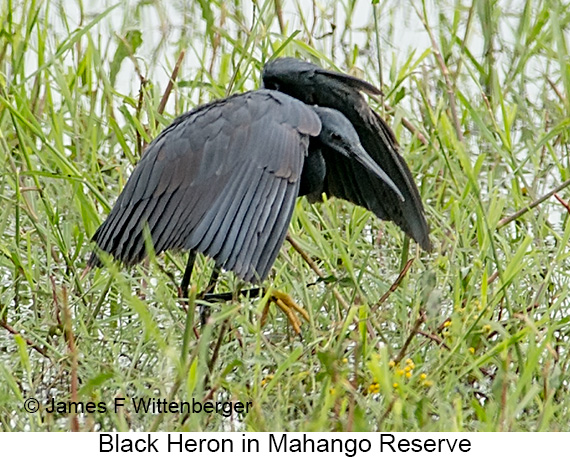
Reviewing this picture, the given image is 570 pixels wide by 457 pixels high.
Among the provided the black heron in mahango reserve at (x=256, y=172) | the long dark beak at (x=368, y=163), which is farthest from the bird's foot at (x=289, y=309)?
the long dark beak at (x=368, y=163)

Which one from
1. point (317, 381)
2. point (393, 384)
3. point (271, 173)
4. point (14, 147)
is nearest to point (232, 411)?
point (317, 381)

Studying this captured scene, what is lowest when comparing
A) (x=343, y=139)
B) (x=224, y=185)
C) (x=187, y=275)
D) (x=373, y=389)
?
(x=373, y=389)

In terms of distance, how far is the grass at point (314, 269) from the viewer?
2.68 meters

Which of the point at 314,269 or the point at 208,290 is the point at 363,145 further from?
the point at 208,290

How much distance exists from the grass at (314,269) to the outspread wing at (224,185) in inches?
5.6

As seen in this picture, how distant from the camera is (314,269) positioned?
353 cm

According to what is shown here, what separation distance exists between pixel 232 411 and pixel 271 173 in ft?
2.08

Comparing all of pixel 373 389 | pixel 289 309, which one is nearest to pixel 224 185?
pixel 289 309

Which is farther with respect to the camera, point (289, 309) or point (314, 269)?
point (314, 269)

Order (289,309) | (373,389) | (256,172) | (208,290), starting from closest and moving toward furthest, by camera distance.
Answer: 1. (373,389)
2. (256,172)
3. (289,309)
4. (208,290)

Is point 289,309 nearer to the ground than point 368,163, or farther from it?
nearer to the ground

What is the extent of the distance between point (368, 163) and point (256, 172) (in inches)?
15.2

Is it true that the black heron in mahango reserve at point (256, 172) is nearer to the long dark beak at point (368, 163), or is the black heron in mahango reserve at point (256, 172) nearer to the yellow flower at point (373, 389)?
the long dark beak at point (368, 163)

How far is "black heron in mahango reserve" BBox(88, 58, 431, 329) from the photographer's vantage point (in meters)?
3.10
